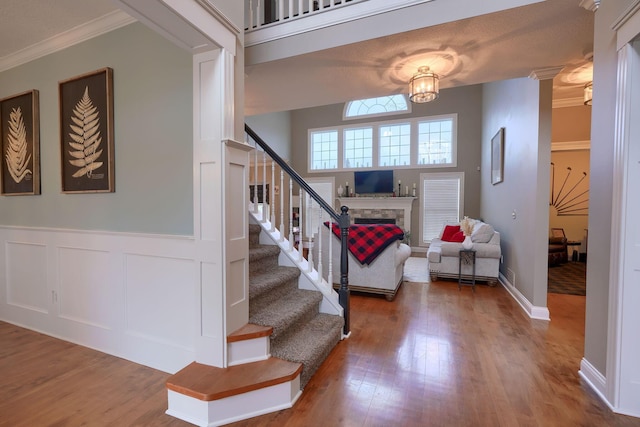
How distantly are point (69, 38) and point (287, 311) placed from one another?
9.44 ft

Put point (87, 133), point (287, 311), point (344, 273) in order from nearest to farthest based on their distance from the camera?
point (287, 311) → point (87, 133) → point (344, 273)

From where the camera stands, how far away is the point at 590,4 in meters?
1.80

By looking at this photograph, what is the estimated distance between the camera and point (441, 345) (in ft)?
7.89

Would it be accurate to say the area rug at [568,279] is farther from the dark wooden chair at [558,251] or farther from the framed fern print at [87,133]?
the framed fern print at [87,133]

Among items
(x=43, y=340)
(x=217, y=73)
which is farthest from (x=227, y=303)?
(x=43, y=340)

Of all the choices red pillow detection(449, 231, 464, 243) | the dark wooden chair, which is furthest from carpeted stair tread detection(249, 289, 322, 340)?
the dark wooden chair

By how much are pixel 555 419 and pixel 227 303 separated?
1973mm

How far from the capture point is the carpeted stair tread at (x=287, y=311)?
194 cm

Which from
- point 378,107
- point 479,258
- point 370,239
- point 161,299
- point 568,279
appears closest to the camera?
point 161,299

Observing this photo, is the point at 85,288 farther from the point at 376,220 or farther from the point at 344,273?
the point at 376,220

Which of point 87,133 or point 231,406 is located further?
point 87,133

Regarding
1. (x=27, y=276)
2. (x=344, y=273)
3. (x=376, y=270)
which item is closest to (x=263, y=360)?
(x=344, y=273)

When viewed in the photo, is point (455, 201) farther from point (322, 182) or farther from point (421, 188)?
point (322, 182)

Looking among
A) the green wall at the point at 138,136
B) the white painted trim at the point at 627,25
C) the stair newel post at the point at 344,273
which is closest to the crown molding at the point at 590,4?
the white painted trim at the point at 627,25
